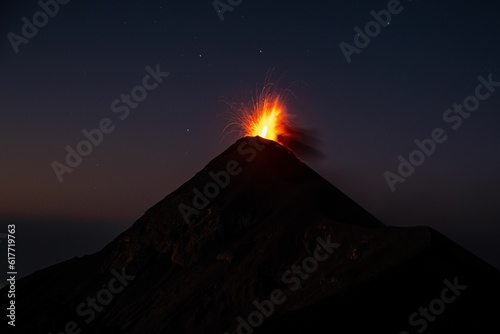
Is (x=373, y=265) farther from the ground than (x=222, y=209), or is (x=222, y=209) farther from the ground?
(x=222, y=209)

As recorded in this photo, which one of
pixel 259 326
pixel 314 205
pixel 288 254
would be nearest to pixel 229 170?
pixel 314 205

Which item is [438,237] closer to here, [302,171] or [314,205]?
[314,205]

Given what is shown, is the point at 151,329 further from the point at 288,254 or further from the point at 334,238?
the point at 334,238

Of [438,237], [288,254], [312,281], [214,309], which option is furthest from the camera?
[288,254]

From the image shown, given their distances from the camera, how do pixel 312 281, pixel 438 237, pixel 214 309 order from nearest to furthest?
1. pixel 438 237
2. pixel 312 281
3. pixel 214 309

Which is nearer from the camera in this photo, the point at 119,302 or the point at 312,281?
the point at 312,281

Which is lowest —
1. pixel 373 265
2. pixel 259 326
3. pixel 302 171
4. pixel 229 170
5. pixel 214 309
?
pixel 373 265
